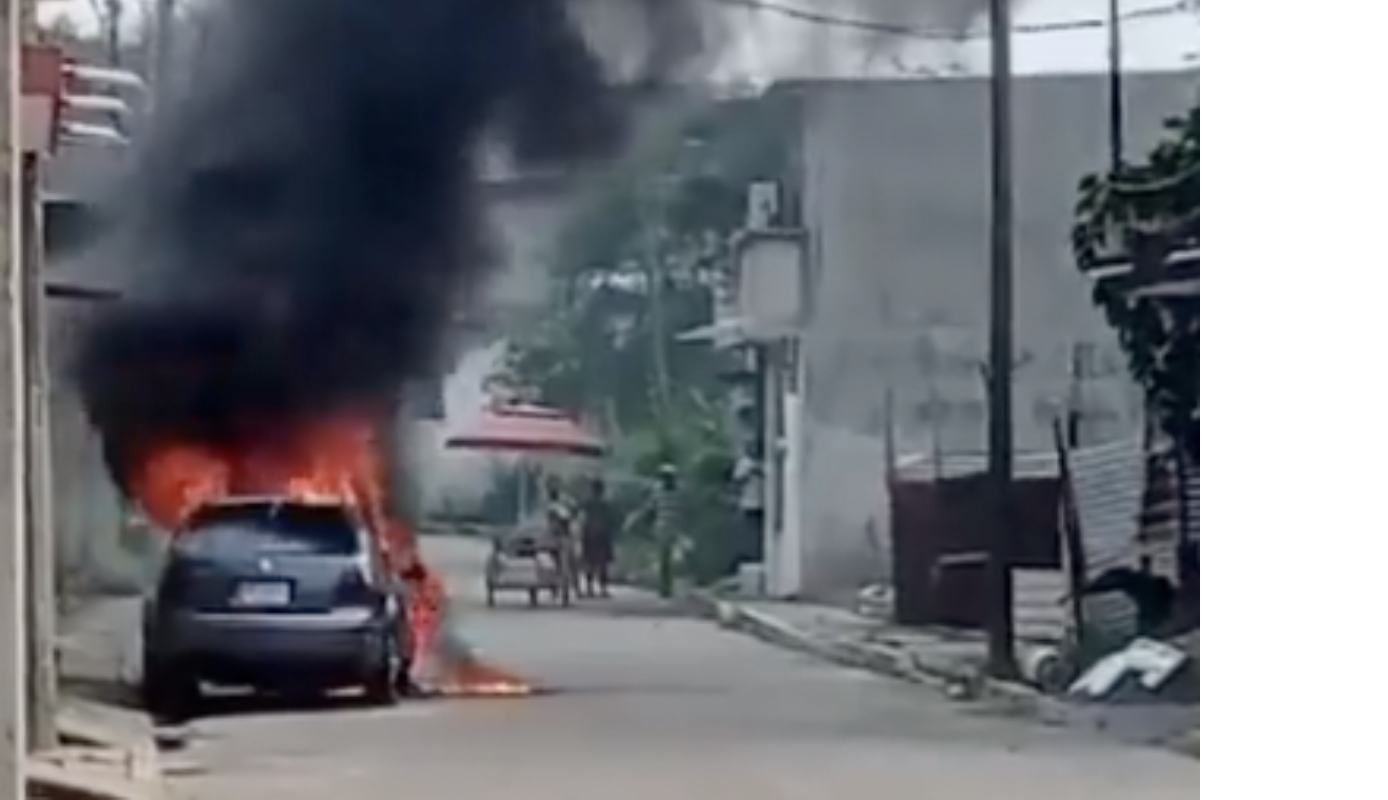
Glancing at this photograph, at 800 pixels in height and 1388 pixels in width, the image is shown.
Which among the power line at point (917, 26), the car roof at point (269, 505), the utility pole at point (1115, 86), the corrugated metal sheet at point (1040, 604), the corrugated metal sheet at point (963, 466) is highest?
the power line at point (917, 26)

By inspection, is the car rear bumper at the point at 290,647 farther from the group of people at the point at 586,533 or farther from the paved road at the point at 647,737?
the group of people at the point at 586,533

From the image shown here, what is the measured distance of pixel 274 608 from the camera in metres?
3.46

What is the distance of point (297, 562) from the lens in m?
3.47

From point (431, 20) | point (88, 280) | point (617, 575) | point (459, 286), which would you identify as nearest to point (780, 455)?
point (617, 575)

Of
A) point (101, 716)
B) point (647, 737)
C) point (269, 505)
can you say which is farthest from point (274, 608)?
point (647, 737)

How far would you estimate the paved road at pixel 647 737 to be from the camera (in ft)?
11.4

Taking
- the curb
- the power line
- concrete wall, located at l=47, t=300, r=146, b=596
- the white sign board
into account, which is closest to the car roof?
concrete wall, located at l=47, t=300, r=146, b=596

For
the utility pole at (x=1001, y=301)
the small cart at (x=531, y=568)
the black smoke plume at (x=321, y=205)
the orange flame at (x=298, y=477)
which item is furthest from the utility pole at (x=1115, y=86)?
the orange flame at (x=298, y=477)

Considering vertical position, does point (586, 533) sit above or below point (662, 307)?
below

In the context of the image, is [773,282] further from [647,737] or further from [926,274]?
[647,737]

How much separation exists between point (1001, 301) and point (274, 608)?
1.17 metres

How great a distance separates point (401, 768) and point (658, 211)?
35.8 inches

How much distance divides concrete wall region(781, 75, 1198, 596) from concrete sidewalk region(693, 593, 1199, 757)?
62 mm

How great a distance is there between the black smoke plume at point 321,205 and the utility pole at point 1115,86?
73 cm
